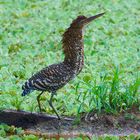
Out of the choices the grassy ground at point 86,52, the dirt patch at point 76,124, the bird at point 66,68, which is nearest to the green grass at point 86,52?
the grassy ground at point 86,52

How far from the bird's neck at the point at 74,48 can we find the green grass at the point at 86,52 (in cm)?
35

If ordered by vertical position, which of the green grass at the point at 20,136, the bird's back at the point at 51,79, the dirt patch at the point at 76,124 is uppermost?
the bird's back at the point at 51,79

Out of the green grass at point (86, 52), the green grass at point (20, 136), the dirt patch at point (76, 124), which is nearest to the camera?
the green grass at point (20, 136)

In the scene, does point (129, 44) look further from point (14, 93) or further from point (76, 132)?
point (76, 132)

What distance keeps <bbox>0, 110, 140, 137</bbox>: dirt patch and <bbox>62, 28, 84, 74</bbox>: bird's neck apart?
0.59m

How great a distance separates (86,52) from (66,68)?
11.9 ft

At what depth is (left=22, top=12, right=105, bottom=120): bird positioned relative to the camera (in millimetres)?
8461

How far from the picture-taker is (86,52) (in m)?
12.1

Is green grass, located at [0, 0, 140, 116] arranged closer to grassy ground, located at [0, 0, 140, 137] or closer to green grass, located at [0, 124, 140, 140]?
grassy ground, located at [0, 0, 140, 137]

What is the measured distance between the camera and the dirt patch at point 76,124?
8.29 m

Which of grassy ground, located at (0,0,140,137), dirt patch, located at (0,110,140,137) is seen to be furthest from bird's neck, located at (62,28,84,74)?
dirt patch, located at (0,110,140,137)

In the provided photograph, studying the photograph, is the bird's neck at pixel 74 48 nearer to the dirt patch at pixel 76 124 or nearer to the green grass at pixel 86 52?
A: the green grass at pixel 86 52

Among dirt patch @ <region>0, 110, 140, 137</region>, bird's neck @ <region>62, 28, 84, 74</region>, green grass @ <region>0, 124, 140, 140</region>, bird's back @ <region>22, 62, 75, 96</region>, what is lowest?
green grass @ <region>0, 124, 140, 140</region>

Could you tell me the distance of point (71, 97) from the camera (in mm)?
9750
